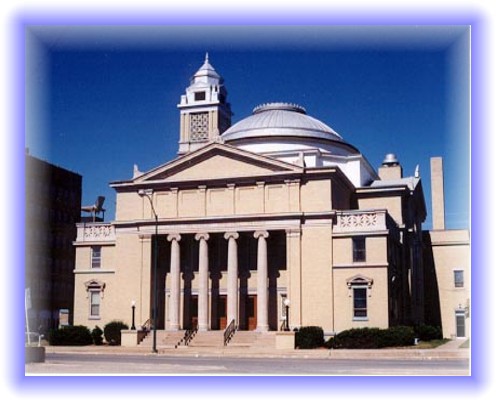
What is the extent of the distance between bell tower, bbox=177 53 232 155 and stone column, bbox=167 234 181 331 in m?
22.7

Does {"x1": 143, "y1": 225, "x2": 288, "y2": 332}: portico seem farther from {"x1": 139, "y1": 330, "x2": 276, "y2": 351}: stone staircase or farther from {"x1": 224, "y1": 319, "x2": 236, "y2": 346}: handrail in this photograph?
{"x1": 139, "y1": 330, "x2": 276, "y2": 351}: stone staircase

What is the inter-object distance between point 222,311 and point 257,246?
17.0 ft

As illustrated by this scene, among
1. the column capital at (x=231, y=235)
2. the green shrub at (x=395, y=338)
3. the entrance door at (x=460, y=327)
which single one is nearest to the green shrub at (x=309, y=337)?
the green shrub at (x=395, y=338)

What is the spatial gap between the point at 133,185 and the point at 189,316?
10103 millimetres

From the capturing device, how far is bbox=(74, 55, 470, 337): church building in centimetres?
5056

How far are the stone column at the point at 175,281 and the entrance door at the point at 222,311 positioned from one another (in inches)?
113

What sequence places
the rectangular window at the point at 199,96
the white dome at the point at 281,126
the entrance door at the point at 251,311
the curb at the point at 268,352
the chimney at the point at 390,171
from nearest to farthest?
the curb at the point at 268,352 < the entrance door at the point at 251,311 < the white dome at the point at 281,126 < the chimney at the point at 390,171 < the rectangular window at the point at 199,96

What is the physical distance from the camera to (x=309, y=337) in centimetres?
4700

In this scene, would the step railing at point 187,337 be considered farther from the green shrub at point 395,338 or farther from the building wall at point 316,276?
the green shrub at point 395,338

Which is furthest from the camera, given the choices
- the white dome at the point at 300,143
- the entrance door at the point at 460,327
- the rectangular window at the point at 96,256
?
the white dome at the point at 300,143

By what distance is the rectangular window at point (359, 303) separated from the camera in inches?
1970

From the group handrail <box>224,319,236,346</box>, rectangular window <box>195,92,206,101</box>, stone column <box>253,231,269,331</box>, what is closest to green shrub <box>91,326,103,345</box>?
handrail <box>224,319,236,346</box>

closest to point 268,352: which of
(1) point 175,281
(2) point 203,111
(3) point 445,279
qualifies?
(1) point 175,281
